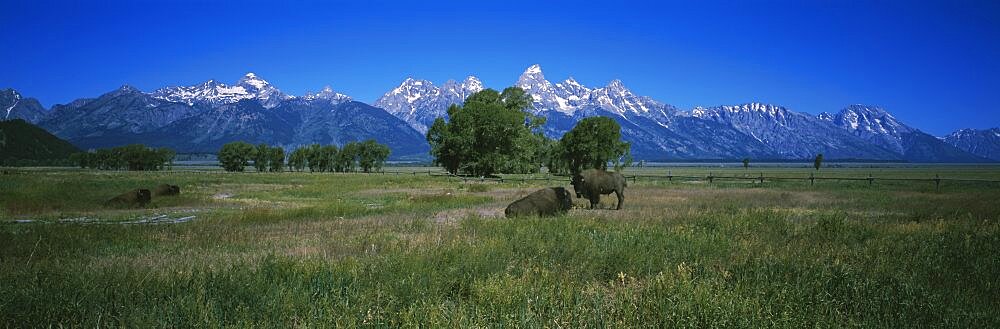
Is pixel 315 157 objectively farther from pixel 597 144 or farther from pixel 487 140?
pixel 487 140

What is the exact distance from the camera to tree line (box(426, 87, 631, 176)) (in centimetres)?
6238

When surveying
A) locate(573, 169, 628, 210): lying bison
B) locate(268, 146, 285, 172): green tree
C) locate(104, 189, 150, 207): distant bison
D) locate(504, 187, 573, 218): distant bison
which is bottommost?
locate(104, 189, 150, 207): distant bison

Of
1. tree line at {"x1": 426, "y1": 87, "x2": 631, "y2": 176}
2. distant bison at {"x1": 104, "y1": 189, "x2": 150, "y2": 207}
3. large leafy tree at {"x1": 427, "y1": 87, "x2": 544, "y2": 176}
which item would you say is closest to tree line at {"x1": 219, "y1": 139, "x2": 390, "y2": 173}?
tree line at {"x1": 426, "y1": 87, "x2": 631, "y2": 176}

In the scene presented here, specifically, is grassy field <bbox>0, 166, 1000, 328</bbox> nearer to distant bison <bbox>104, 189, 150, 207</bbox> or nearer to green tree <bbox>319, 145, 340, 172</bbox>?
distant bison <bbox>104, 189, 150, 207</bbox>

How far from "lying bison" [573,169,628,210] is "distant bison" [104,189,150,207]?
22.9 m

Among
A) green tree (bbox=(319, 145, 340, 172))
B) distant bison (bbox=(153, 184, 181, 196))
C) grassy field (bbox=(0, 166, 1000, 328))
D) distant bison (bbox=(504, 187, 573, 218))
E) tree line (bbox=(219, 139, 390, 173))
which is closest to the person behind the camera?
grassy field (bbox=(0, 166, 1000, 328))

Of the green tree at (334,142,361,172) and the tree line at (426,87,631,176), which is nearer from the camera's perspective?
the tree line at (426,87,631,176)

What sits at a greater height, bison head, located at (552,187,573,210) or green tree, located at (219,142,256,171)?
green tree, located at (219,142,256,171)

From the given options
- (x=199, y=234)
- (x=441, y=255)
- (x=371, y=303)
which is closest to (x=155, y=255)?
(x=199, y=234)

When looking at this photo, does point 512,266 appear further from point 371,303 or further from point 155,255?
point 155,255

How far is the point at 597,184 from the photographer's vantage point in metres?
22.2

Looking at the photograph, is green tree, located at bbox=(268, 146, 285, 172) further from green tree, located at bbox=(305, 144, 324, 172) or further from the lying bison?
the lying bison

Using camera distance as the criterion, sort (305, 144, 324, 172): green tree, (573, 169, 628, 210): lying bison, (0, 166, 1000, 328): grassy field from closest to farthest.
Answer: (0, 166, 1000, 328): grassy field
(573, 169, 628, 210): lying bison
(305, 144, 324, 172): green tree

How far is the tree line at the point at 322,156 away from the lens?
484 feet
